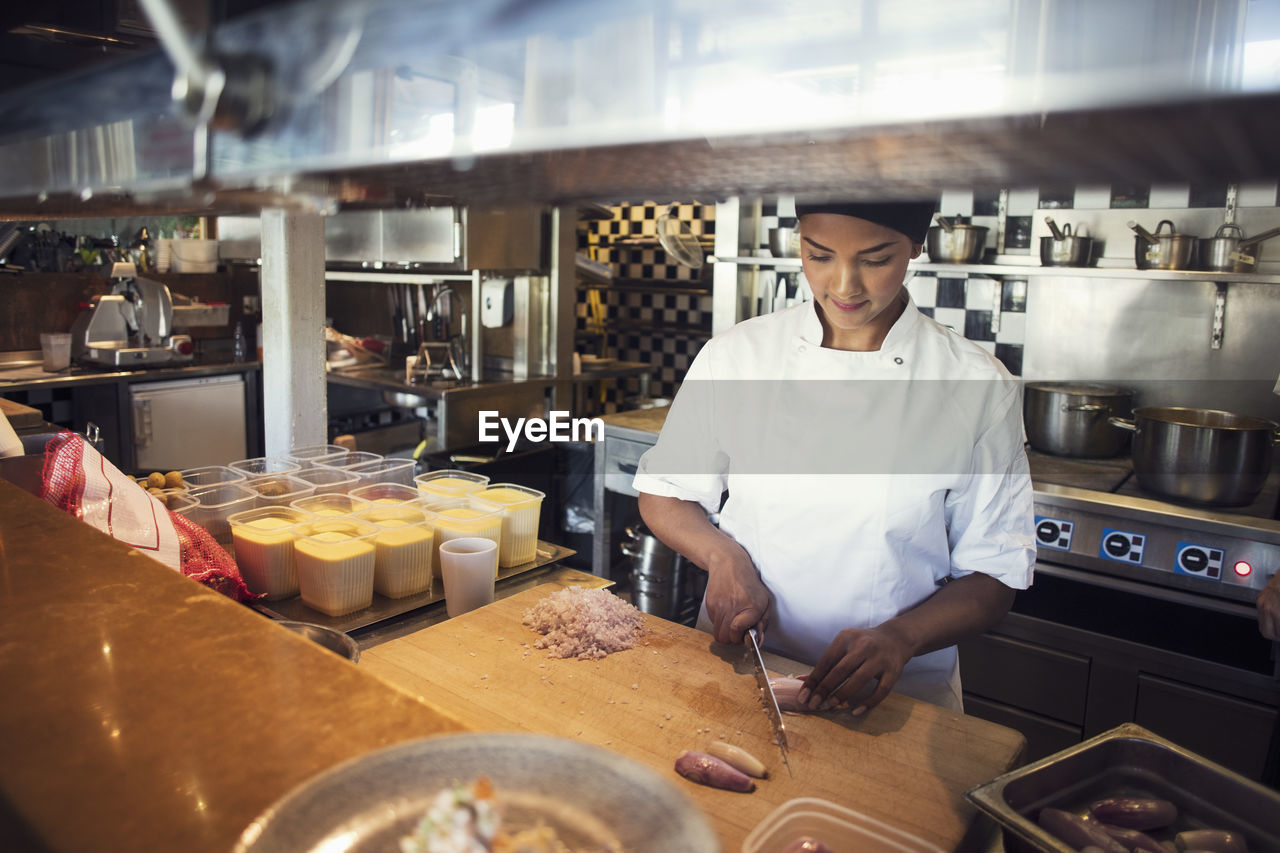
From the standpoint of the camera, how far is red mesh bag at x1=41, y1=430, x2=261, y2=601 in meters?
1.72

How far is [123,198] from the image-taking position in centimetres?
123

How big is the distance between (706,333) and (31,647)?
6356mm

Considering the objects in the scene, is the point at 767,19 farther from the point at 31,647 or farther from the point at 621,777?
the point at 31,647

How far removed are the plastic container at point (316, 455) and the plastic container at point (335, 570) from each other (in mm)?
660

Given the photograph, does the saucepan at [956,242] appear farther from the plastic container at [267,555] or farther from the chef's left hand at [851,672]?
the plastic container at [267,555]

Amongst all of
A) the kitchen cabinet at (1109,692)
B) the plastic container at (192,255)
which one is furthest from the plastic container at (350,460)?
the plastic container at (192,255)

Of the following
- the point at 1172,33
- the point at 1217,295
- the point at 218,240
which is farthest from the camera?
the point at 218,240

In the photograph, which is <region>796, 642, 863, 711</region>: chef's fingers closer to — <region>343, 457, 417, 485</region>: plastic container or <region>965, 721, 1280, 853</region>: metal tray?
<region>965, 721, 1280, 853</region>: metal tray

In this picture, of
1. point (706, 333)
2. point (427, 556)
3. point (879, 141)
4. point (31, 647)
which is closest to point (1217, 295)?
point (427, 556)

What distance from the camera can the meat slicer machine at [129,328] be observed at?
5.74m

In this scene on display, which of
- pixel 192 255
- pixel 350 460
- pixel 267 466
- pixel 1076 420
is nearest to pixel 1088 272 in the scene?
pixel 1076 420

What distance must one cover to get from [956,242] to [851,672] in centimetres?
258

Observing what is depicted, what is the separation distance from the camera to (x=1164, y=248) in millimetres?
3207

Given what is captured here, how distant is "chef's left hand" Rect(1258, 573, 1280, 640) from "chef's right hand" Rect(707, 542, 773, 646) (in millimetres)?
1437
